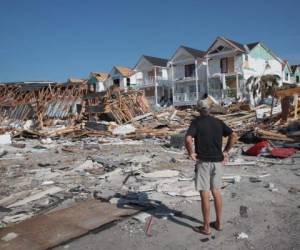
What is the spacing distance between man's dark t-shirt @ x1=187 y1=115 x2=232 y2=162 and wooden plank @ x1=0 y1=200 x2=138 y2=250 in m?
1.75

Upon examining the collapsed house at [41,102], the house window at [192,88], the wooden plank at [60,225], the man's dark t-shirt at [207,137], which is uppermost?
the house window at [192,88]

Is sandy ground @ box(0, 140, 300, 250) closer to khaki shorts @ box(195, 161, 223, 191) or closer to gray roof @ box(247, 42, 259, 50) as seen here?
khaki shorts @ box(195, 161, 223, 191)

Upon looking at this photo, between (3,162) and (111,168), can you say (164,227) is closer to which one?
(111,168)

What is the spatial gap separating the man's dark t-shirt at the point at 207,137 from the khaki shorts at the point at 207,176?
0.08 m

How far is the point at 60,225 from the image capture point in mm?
5012

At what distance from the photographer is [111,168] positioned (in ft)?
31.1

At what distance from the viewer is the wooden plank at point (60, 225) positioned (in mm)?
4424

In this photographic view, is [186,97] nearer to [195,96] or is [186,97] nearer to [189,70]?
[195,96]

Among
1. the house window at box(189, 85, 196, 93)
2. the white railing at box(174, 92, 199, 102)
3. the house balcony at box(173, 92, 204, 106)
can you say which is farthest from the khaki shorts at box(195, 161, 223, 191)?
the house window at box(189, 85, 196, 93)

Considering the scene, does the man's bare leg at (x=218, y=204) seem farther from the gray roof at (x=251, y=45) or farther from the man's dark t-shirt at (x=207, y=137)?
the gray roof at (x=251, y=45)

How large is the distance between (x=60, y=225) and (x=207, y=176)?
2354 mm

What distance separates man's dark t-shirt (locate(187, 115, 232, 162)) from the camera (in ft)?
14.5

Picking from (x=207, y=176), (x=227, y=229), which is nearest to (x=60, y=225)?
(x=207, y=176)

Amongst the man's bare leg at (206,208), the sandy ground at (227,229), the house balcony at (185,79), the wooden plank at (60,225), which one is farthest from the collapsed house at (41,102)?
the man's bare leg at (206,208)
